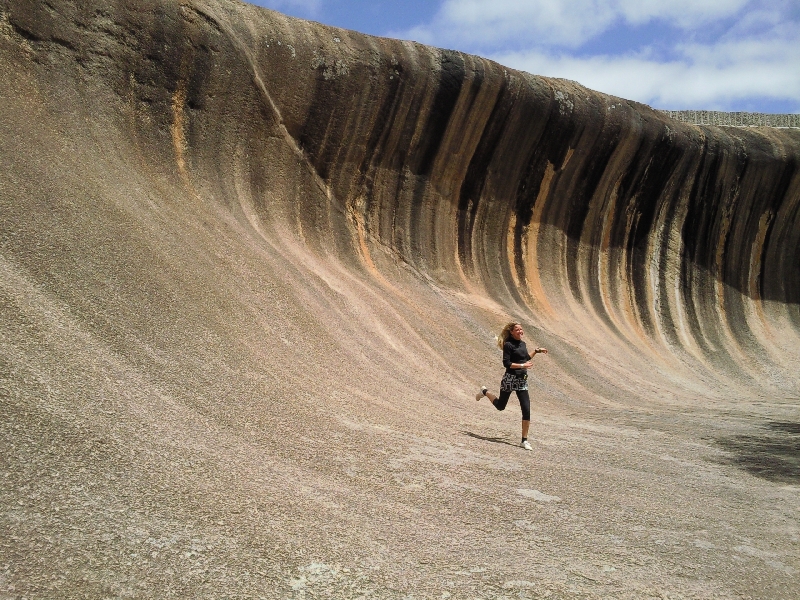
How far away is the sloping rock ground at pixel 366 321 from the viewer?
15.0ft

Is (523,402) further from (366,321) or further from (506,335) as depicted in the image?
(366,321)

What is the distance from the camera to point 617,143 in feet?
64.8

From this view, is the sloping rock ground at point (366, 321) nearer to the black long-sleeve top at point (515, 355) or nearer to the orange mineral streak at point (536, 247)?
the orange mineral streak at point (536, 247)

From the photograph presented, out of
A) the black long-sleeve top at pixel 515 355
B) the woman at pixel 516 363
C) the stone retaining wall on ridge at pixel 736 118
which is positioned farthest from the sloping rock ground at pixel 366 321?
the stone retaining wall on ridge at pixel 736 118

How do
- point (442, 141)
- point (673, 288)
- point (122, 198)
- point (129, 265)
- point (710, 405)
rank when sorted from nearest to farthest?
point (129, 265) → point (122, 198) → point (710, 405) → point (442, 141) → point (673, 288)

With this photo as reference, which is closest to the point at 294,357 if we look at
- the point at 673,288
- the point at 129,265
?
the point at 129,265

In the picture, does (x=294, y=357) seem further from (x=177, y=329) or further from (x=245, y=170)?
(x=245, y=170)

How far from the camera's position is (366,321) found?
12391 millimetres

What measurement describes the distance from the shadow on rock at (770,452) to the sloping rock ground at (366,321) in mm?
80

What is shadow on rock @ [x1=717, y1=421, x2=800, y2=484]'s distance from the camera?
311 inches

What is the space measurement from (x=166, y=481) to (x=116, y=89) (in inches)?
386

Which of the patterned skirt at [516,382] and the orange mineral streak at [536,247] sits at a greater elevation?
the orange mineral streak at [536,247]

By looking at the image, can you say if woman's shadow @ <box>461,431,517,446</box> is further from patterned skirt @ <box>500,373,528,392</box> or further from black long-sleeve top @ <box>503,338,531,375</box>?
black long-sleeve top @ <box>503,338,531,375</box>

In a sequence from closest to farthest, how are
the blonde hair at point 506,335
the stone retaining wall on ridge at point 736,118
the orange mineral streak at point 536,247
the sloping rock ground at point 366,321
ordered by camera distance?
the sloping rock ground at point 366,321 → the blonde hair at point 506,335 → the orange mineral streak at point 536,247 → the stone retaining wall on ridge at point 736,118
